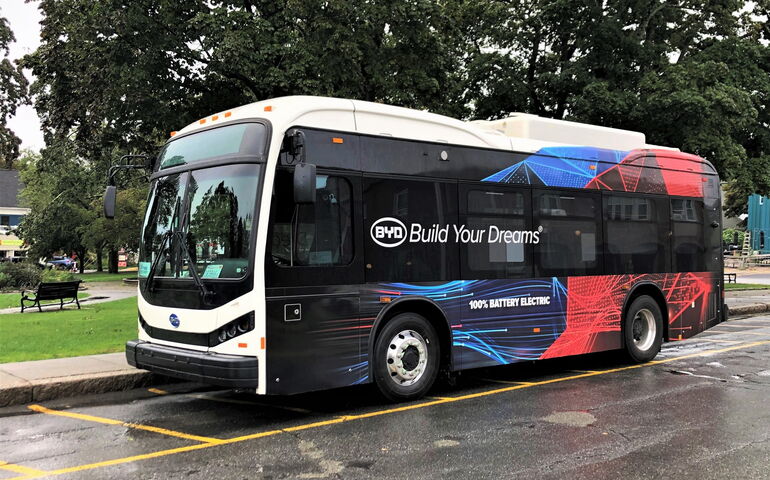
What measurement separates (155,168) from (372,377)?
3671mm

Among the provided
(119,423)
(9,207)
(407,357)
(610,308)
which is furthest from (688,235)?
(9,207)

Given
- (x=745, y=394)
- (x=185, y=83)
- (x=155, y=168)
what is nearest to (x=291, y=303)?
(x=155, y=168)

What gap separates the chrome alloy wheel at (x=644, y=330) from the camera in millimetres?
10255

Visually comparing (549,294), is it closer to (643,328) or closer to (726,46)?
(643,328)

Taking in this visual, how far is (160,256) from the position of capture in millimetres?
7066

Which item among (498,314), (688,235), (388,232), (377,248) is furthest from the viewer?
(688,235)

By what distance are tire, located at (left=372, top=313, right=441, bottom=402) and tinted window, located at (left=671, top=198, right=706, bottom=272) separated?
5.40 m

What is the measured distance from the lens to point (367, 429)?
20.5ft

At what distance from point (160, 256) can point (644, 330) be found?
761 centimetres

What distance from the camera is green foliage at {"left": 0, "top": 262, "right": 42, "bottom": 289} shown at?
93.1ft

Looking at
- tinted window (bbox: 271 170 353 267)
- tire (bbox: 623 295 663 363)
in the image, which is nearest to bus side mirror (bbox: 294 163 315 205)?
tinted window (bbox: 271 170 353 267)

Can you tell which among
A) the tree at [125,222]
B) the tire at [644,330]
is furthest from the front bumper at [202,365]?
the tree at [125,222]

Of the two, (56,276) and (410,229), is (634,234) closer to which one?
(410,229)

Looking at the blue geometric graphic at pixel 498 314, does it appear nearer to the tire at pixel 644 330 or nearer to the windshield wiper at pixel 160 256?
the tire at pixel 644 330
